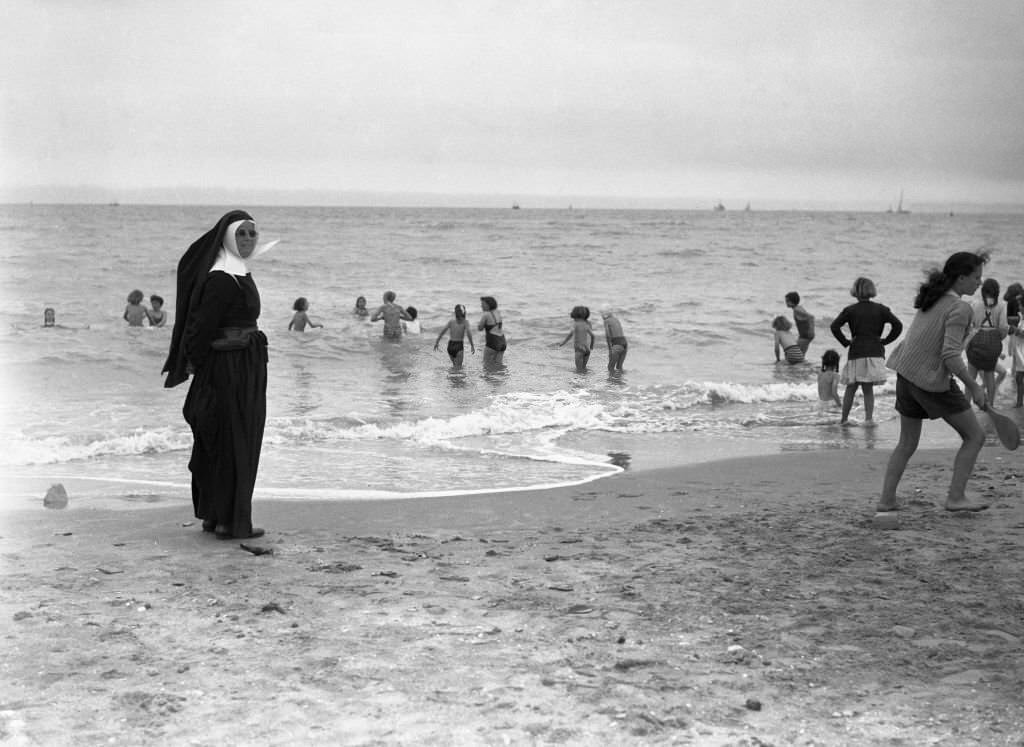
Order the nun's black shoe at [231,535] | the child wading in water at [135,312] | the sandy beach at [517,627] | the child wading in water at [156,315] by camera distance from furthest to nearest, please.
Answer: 1. the child wading in water at [156,315]
2. the child wading in water at [135,312]
3. the nun's black shoe at [231,535]
4. the sandy beach at [517,627]

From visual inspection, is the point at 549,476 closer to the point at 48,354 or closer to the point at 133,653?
the point at 133,653

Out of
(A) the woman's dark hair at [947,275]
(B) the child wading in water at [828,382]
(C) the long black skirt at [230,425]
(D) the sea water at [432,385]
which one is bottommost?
(D) the sea water at [432,385]

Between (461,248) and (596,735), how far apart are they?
5363 cm

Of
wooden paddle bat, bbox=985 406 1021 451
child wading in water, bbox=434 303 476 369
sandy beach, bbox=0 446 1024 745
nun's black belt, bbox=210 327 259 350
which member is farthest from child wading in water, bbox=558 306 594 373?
nun's black belt, bbox=210 327 259 350

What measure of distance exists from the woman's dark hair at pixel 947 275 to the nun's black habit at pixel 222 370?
3.95m

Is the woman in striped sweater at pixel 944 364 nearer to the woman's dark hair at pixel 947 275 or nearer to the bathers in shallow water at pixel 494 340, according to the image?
the woman's dark hair at pixel 947 275

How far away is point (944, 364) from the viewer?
6.70 m

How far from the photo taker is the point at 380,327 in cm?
2302

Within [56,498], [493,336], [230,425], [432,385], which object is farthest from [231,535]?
[493,336]

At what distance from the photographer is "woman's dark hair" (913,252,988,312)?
6.64 metres

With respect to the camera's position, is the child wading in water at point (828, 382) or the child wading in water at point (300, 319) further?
the child wading in water at point (300, 319)

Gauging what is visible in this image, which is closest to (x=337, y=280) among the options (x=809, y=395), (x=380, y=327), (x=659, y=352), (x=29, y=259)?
(x=29, y=259)

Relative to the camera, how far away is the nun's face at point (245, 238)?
20.1 ft

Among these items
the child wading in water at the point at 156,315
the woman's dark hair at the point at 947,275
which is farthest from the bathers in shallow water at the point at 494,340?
the woman's dark hair at the point at 947,275
